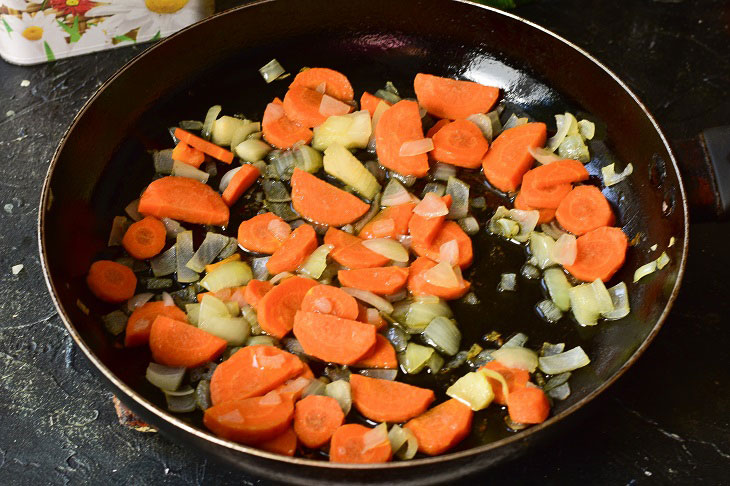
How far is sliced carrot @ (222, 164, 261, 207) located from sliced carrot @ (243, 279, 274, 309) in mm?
350

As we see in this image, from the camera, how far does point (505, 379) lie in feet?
6.12

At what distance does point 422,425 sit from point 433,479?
225mm

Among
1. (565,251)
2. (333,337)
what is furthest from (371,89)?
(333,337)

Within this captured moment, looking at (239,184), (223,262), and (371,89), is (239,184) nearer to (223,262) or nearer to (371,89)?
(223,262)

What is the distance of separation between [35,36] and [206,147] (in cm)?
88

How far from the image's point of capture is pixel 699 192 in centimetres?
195

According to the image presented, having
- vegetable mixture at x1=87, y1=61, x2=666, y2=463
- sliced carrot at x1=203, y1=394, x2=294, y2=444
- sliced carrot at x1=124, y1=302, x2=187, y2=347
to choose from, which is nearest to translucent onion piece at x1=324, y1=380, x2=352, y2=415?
vegetable mixture at x1=87, y1=61, x2=666, y2=463

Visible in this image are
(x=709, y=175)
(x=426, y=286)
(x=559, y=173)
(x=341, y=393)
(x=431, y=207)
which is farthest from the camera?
(x=559, y=173)

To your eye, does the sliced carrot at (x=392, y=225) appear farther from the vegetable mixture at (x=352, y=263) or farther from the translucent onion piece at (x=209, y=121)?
the translucent onion piece at (x=209, y=121)

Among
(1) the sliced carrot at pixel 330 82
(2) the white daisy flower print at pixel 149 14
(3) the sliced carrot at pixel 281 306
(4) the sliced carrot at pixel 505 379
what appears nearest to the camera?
(4) the sliced carrot at pixel 505 379

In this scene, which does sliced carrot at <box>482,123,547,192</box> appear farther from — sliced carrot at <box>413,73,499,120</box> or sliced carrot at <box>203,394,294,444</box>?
sliced carrot at <box>203,394,294,444</box>

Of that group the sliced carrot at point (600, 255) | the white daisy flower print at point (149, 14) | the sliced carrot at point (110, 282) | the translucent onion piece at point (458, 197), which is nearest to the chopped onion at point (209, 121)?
the white daisy flower print at point (149, 14)

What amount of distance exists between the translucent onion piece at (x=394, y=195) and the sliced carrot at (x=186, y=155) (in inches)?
23.3

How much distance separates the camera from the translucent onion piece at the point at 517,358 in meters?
1.90
